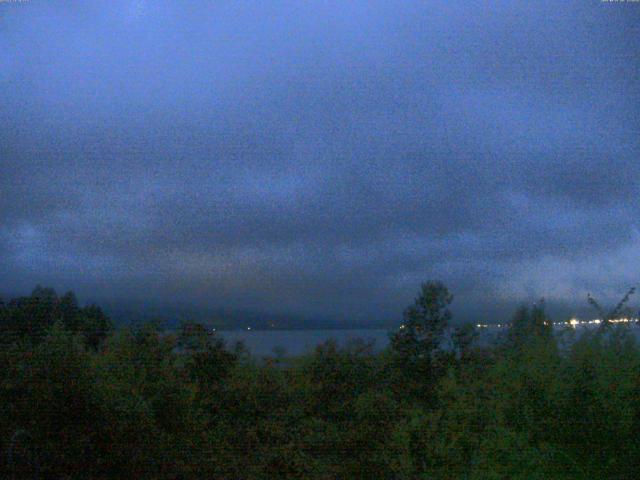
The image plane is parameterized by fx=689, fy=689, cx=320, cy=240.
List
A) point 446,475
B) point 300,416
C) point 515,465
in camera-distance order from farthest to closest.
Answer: point 300,416, point 446,475, point 515,465

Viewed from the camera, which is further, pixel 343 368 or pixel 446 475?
pixel 343 368

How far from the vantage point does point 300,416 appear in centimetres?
940

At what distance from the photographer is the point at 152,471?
7781 mm

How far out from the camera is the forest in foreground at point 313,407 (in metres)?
7.02

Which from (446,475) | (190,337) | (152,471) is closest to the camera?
(446,475)

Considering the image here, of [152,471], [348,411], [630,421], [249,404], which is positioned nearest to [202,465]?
[152,471]

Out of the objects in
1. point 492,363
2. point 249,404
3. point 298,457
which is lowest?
point 298,457

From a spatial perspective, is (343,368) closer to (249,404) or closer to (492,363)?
(249,404)

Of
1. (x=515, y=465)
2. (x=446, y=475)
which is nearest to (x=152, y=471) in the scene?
(x=446, y=475)

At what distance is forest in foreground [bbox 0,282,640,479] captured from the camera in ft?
23.0

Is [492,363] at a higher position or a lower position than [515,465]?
higher

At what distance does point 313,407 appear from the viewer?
9.60m

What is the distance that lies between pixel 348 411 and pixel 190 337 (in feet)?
8.35

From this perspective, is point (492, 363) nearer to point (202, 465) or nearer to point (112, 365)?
point (202, 465)
